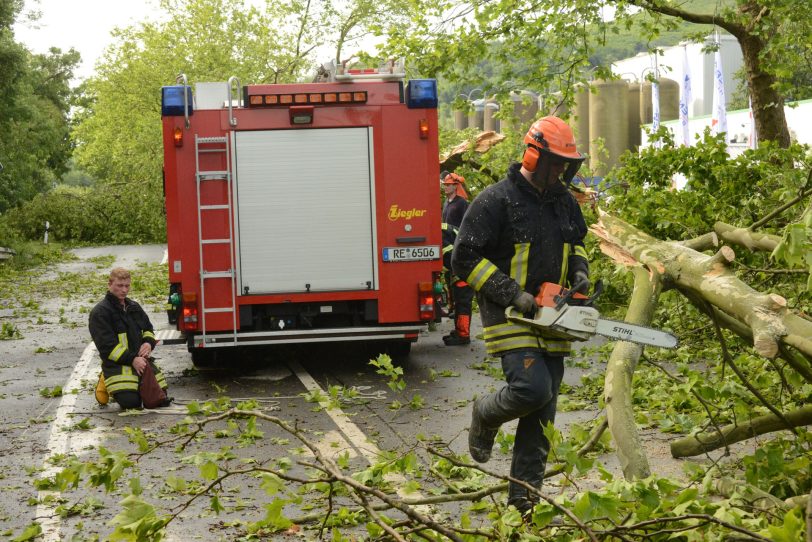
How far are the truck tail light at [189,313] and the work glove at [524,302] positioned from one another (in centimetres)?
563

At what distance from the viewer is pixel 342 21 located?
35188 millimetres

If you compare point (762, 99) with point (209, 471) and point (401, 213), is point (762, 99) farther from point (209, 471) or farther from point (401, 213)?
point (209, 471)

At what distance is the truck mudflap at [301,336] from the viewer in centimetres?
1052

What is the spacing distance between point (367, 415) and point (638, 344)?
3.64 m

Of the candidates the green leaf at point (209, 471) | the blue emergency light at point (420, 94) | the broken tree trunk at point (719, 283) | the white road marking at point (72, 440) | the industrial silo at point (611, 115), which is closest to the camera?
the green leaf at point (209, 471)

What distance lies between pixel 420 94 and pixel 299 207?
157 centimetres

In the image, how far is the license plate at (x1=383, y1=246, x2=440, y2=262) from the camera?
10.7 m

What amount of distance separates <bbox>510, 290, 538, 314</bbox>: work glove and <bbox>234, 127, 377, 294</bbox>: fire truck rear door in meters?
5.38

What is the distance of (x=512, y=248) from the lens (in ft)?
18.2

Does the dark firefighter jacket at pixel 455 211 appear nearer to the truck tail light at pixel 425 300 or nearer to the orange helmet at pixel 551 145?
the truck tail light at pixel 425 300

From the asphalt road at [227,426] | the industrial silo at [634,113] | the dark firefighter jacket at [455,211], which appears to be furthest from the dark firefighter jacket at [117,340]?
the industrial silo at [634,113]

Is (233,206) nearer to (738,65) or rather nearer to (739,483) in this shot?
(739,483)

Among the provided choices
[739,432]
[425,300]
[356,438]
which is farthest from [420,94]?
[739,432]

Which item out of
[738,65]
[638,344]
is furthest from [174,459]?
[738,65]
